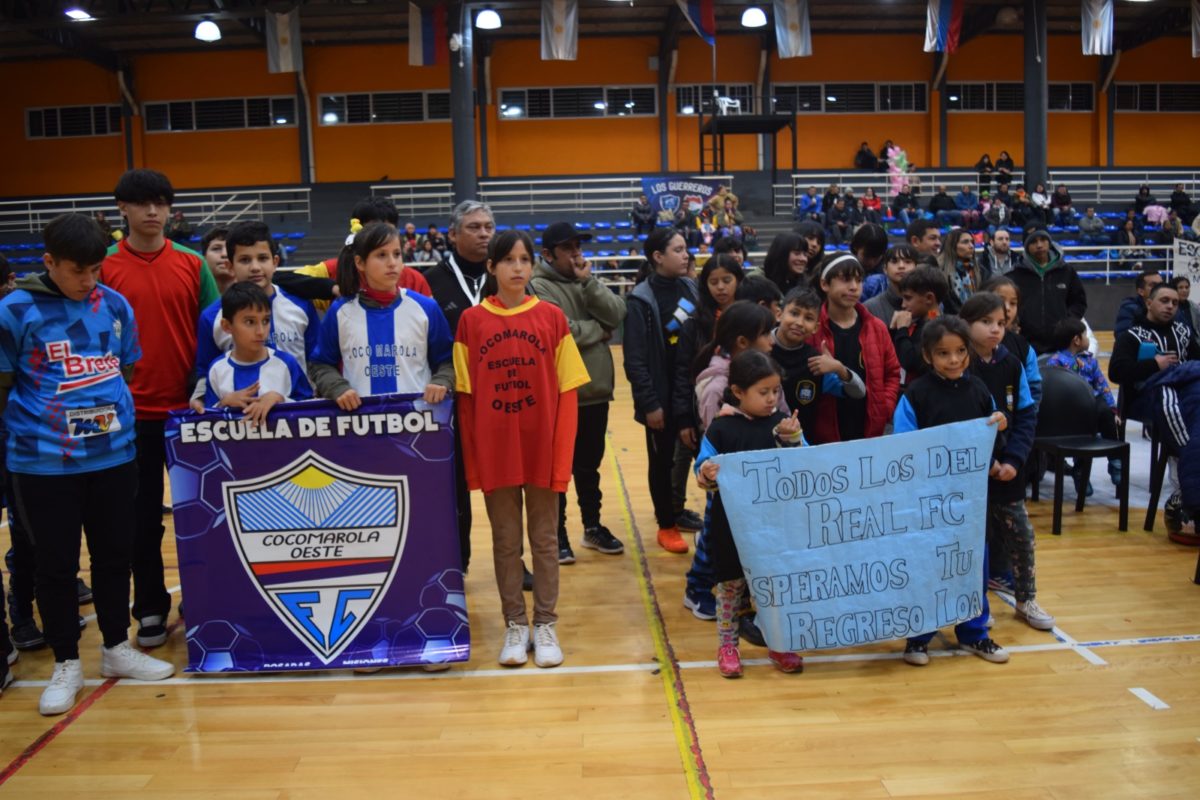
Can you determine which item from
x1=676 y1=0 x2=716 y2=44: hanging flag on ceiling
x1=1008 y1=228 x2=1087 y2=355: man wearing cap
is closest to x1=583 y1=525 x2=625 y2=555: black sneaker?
x1=1008 y1=228 x2=1087 y2=355: man wearing cap

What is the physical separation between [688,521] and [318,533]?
95.4 inches

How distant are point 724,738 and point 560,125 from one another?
2248 centimetres

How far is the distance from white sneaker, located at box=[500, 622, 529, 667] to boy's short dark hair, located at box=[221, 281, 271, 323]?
1545mm

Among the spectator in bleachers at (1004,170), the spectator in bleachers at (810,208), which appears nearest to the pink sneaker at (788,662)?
the spectator in bleachers at (810,208)

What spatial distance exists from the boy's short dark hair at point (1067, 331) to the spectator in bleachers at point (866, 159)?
18.7 m

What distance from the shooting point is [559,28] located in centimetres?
1958

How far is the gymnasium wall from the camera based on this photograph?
77.2ft

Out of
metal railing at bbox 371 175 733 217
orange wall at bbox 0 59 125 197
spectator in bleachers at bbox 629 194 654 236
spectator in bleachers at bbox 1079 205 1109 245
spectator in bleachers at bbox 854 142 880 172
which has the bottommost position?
spectator in bleachers at bbox 1079 205 1109 245

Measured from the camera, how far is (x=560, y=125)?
23984 millimetres

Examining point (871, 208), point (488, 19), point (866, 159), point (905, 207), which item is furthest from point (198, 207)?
point (905, 207)

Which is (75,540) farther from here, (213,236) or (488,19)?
(488,19)

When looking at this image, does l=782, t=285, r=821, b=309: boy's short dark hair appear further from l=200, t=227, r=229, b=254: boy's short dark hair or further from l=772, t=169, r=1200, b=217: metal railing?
l=772, t=169, r=1200, b=217: metal railing

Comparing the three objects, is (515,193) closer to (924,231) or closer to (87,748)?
(924,231)

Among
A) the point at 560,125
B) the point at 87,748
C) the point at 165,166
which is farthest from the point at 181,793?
the point at 165,166
